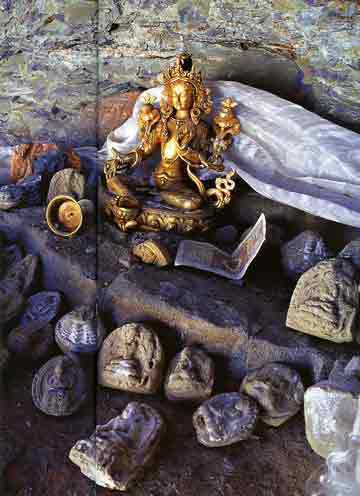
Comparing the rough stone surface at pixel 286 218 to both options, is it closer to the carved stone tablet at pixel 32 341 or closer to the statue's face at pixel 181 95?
the statue's face at pixel 181 95

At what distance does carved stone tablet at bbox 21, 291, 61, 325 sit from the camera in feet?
8.80

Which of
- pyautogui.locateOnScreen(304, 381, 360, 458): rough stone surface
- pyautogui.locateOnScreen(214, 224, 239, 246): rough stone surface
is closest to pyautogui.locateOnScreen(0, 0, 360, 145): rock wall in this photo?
pyautogui.locateOnScreen(214, 224, 239, 246): rough stone surface

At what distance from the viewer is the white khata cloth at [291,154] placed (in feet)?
9.93

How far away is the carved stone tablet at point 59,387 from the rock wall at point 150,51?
238cm

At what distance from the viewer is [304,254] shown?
286cm

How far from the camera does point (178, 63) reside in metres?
3.17

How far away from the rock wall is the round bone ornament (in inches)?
82.6

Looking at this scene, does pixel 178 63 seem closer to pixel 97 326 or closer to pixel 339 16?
pixel 339 16

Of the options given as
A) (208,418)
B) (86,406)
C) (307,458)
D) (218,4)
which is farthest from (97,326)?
(218,4)

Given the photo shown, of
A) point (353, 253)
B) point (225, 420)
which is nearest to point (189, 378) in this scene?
point (225, 420)

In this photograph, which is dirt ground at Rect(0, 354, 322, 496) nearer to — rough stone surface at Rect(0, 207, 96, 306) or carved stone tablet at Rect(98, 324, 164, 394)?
carved stone tablet at Rect(98, 324, 164, 394)

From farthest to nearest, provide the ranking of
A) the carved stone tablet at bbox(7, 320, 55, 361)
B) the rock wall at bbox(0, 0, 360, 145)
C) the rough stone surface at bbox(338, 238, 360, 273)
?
the rock wall at bbox(0, 0, 360, 145)
the rough stone surface at bbox(338, 238, 360, 273)
the carved stone tablet at bbox(7, 320, 55, 361)

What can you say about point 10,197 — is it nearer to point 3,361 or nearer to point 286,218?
point 3,361

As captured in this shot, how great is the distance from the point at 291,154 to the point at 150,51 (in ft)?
4.65
